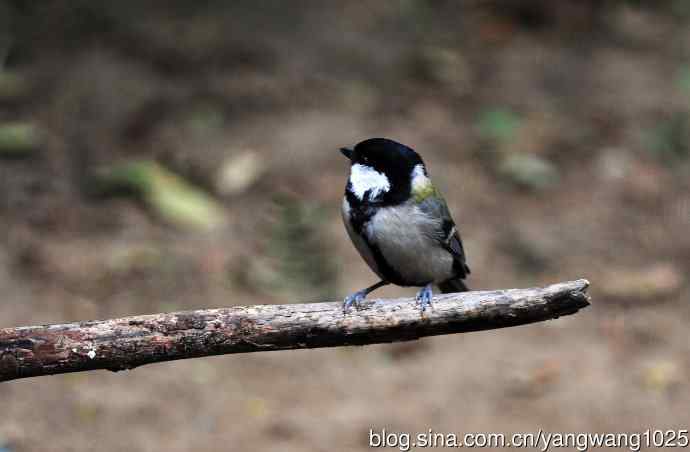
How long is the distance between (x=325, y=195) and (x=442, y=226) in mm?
3287

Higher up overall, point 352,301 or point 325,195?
point 352,301

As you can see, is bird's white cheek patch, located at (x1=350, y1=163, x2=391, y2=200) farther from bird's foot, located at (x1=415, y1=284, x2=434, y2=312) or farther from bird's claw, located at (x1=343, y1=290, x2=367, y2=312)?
bird's foot, located at (x1=415, y1=284, x2=434, y2=312)

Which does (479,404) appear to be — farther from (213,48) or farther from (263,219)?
(213,48)

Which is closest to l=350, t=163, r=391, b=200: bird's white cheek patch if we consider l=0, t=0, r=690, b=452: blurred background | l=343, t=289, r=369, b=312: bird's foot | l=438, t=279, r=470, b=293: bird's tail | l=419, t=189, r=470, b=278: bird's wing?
l=419, t=189, r=470, b=278: bird's wing

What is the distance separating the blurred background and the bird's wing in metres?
1.45

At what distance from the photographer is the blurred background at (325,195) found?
6.24m

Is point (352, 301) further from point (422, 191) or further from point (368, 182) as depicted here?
point (422, 191)

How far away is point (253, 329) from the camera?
3666mm

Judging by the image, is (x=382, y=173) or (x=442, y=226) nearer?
(x=382, y=173)

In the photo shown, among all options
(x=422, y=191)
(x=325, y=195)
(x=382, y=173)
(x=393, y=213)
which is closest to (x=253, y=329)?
(x=393, y=213)

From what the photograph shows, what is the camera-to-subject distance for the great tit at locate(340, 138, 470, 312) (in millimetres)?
4633

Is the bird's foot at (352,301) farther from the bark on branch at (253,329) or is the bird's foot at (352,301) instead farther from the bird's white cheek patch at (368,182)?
the bird's white cheek patch at (368,182)

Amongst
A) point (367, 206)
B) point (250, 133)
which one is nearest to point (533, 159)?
point (250, 133)

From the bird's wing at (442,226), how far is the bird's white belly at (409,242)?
22 millimetres
